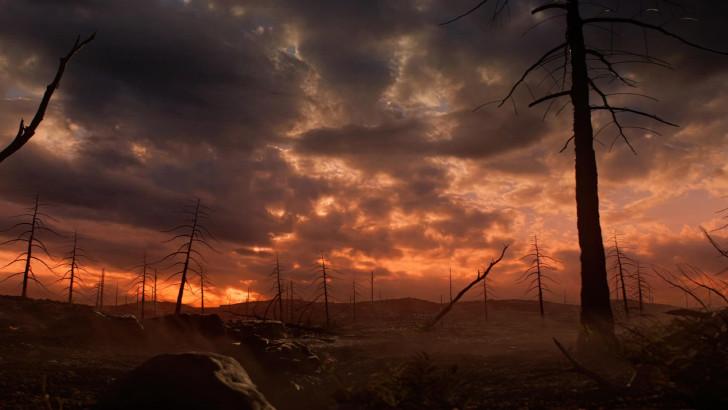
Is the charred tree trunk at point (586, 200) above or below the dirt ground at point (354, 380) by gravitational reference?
above

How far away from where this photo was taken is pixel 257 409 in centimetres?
705

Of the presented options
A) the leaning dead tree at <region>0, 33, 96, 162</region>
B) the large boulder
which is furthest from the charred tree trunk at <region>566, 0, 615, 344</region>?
the leaning dead tree at <region>0, 33, 96, 162</region>

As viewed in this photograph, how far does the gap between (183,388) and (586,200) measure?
32.6ft

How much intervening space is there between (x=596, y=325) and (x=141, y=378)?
9.37m

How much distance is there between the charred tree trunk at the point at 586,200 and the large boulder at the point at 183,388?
7.59m

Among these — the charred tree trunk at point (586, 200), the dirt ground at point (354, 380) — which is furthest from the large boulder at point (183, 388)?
the charred tree trunk at point (586, 200)

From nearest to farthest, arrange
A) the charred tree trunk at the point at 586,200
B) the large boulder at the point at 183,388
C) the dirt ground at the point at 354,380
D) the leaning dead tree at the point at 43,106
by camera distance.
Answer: the leaning dead tree at the point at 43,106
the large boulder at the point at 183,388
the dirt ground at the point at 354,380
the charred tree trunk at the point at 586,200

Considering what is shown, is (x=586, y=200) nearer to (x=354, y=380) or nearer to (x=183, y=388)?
(x=354, y=380)

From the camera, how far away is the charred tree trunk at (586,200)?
37.9 feet

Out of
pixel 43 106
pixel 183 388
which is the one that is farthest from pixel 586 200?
pixel 43 106

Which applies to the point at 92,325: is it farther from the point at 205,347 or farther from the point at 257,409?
the point at 257,409

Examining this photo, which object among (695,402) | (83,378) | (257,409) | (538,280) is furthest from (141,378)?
(538,280)

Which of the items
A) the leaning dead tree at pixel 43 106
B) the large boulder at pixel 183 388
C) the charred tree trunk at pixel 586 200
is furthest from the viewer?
the charred tree trunk at pixel 586 200

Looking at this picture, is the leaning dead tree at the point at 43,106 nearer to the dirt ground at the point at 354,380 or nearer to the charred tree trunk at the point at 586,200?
the dirt ground at the point at 354,380
